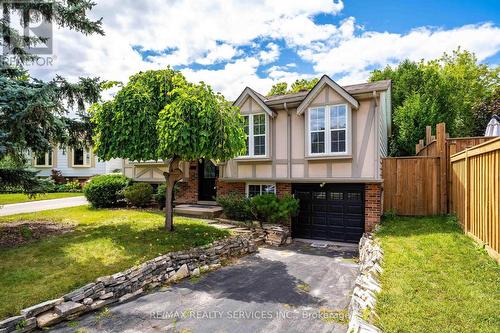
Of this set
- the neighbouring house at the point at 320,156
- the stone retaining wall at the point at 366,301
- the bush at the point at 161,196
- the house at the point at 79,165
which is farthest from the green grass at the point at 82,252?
the house at the point at 79,165

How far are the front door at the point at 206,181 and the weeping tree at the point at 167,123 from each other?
209 inches

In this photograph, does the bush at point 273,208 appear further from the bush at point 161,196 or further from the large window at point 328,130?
the bush at point 161,196

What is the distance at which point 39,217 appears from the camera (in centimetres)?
1048

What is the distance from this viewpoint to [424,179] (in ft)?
33.0

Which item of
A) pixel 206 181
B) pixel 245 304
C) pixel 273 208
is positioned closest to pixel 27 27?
pixel 206 181

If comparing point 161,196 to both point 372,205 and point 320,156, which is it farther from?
point 372,205

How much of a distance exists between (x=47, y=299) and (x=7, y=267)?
1.78m

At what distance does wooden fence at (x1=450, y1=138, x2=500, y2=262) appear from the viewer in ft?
15.8

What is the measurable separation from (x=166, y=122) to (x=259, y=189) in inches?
247

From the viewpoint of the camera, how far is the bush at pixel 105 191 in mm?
13156

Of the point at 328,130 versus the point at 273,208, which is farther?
the point at 273,208

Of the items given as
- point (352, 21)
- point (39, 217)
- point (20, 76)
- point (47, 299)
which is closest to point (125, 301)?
point (47, 299)

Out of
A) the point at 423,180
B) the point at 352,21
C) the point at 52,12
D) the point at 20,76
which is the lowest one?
the point at 423,180

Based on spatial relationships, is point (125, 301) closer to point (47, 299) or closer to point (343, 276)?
point (47, 299)
